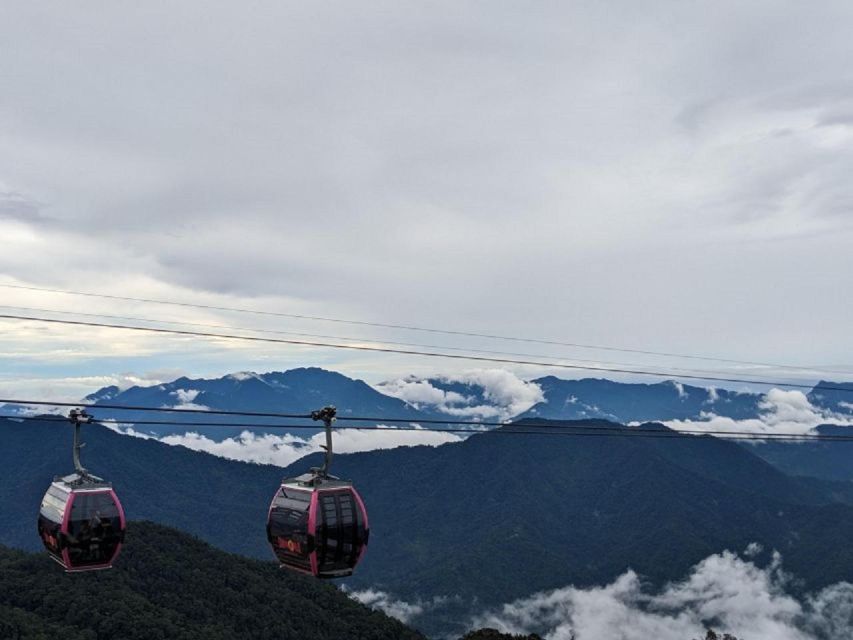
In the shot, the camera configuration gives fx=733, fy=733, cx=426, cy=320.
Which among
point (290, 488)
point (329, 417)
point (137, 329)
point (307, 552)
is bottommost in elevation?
point (307, 552)

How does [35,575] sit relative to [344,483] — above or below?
below

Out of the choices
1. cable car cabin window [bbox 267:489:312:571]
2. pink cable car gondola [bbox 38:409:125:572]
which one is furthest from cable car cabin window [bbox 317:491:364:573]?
pink cable car gondola [bbox 38:409:125:572]

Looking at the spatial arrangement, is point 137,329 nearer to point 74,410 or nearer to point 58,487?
point 74,410

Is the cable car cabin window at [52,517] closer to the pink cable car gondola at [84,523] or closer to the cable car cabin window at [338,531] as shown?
the pink cable car gondola at [84,523]

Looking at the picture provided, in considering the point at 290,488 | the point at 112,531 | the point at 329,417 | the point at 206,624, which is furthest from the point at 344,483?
the point at 206,624

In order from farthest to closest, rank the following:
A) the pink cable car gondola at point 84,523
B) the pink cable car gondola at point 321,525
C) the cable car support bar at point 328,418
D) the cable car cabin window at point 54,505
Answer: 1. the cable car cabin window at point 54,505
2. the pink cable car gondola at point 84,523
3. the pink cable car gondola at point 321,525
4. the cable car support bar at point 328,418

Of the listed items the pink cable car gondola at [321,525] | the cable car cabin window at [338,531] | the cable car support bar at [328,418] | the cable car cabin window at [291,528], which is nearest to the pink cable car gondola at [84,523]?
the cable car cabin window at [291,528]
